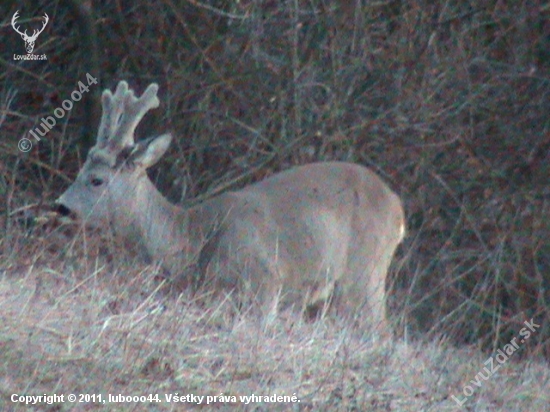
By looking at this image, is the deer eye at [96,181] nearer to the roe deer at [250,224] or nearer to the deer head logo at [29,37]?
the roe deer at [250,224]

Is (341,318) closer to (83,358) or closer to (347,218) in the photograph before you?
(347,218)

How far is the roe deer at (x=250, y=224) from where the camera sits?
7.78 metres

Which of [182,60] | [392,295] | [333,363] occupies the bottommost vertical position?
[392,295]

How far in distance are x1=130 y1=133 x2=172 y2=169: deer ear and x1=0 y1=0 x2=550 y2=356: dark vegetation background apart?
2051mm

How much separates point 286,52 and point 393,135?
1.27 meters

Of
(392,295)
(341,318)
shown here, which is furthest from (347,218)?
(341,318)

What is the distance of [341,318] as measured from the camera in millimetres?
7363

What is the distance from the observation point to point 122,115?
26.8 ft
